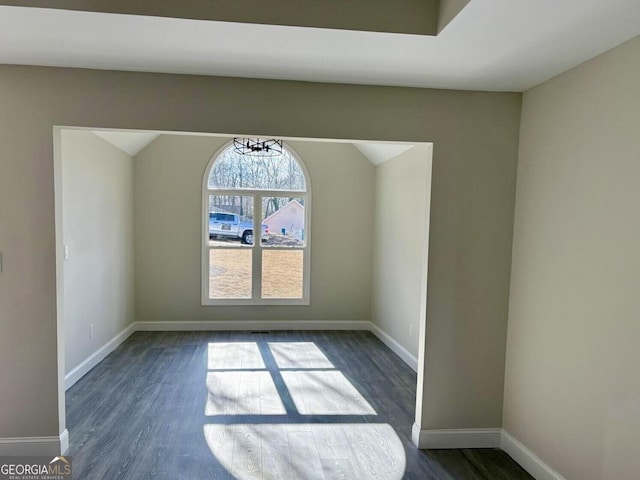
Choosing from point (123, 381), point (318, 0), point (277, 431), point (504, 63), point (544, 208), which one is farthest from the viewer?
point (123, 381)

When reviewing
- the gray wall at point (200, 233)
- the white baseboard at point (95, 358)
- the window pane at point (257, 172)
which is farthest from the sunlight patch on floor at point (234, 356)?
the window pane at point (257, 172)

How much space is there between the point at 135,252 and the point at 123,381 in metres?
2.06

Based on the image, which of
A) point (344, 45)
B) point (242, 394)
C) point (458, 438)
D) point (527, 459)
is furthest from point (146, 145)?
point (527, 459)

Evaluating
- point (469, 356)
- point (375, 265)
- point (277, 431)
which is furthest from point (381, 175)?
point (277, 431)

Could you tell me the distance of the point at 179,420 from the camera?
117 inches

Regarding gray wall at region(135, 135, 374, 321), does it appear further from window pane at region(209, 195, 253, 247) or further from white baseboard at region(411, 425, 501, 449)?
white baseboard at region(411, 425, 501, 449)

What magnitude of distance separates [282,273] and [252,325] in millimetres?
838

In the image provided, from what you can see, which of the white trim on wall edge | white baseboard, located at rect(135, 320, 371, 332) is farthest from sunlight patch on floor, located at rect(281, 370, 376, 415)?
white baseboard, located at rect(135, 320, 371, 332)

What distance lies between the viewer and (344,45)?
1.92 metres

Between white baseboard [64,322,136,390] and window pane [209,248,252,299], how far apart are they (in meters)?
1.15

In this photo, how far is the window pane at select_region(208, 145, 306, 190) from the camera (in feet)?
17.9

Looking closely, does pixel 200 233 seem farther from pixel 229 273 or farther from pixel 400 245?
pixel 400 245

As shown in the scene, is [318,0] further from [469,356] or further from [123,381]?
[123,381]

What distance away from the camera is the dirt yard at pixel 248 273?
5480 millimetres
